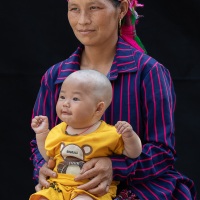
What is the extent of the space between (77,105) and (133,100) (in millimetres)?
417

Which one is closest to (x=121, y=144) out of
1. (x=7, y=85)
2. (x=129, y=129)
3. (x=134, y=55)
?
(x=129, y=129)

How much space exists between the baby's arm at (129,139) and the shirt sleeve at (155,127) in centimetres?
21

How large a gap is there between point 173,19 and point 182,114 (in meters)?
0.55

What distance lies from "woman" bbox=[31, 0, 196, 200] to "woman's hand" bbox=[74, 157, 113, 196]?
7 cm

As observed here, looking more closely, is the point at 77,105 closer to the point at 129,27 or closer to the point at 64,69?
the point at 64,69

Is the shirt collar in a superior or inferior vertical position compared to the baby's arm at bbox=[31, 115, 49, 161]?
superior

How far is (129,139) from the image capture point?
3424mm

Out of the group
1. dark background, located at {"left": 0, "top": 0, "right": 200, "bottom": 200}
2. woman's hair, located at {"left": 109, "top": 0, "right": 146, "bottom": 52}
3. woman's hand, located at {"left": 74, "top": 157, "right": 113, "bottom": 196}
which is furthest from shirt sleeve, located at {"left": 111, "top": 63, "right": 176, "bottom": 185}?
dark background, located at {"left": 0, "top": 0, "right": 200, "bottom": 200}

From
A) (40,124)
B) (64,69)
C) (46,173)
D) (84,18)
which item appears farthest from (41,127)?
(84,18)

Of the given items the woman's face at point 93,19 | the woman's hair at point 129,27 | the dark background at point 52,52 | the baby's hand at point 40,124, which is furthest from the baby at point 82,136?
the dark background at point 52,52

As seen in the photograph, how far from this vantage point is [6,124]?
16.2 feet

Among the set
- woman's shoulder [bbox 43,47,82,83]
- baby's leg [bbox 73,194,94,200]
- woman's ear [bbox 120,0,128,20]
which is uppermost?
woman's ear [bbox 120,0,128,20]

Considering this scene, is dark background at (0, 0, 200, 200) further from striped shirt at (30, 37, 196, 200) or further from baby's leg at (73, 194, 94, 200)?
baby's leg at (73, 194, 94, 200)

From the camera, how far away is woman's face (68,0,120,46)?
3801 millimetres
